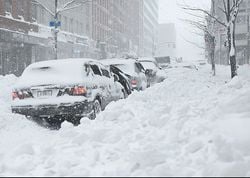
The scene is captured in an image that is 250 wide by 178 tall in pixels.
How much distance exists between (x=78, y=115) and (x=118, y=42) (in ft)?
213

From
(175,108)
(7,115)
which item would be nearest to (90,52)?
(7,115)

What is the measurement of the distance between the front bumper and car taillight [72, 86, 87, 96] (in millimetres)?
200

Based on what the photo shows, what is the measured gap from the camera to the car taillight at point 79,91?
931 cm

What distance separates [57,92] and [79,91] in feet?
1.50

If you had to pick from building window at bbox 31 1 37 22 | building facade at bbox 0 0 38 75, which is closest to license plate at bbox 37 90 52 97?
building facade at bbox 0 0 38 75

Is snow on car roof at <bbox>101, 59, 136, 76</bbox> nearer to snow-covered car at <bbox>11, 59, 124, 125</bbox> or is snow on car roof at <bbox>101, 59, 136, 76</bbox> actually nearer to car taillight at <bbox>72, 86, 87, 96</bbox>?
snow-covered car at <bbox>11, 59, 124, 125</bbox>

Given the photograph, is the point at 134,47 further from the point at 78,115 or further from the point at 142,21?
the point at 78,115

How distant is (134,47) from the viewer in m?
95.2

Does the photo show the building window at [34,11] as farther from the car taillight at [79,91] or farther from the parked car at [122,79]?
the car taillight at [79,91]

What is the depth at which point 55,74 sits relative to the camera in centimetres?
959

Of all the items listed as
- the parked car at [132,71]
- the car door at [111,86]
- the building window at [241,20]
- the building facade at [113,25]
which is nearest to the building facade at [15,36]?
the parked car at [132,71]

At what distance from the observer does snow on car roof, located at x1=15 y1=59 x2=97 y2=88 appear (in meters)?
9.39

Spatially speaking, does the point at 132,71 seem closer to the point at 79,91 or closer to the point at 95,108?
the point at 95,108

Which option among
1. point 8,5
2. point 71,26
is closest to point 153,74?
point 8,5
